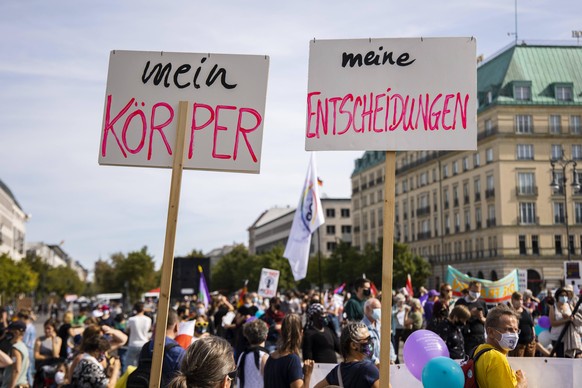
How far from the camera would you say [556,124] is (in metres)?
70.2

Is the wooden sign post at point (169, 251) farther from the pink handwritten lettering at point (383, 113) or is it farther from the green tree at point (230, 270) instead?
the green tree at point (230, 270)

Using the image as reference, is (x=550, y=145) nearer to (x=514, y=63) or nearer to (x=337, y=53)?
(x=514, y=63)

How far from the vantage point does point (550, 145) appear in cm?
7000

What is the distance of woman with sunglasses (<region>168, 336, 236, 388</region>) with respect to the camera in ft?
11.1

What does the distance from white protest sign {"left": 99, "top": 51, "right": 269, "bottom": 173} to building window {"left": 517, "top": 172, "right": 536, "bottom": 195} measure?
2684 inches

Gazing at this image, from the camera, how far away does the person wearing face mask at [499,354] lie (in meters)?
4.65

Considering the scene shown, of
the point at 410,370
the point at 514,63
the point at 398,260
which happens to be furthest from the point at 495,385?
the point at 514,63

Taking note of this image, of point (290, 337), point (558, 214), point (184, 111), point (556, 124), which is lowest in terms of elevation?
point (290, 337)

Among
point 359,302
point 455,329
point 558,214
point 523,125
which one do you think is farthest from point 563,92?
point 455,329

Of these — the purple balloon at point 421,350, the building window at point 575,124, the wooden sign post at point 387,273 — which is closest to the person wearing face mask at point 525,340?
the purple balloon at point 421,350

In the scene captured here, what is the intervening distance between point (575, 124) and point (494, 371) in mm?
70694

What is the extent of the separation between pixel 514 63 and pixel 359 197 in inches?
1458

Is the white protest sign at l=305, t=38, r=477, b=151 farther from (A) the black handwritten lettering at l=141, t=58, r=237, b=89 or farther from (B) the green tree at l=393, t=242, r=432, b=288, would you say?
(B) the green tree at l=393, t=242, r=432, b=288

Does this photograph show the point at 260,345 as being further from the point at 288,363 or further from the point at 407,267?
the point at 407,267
